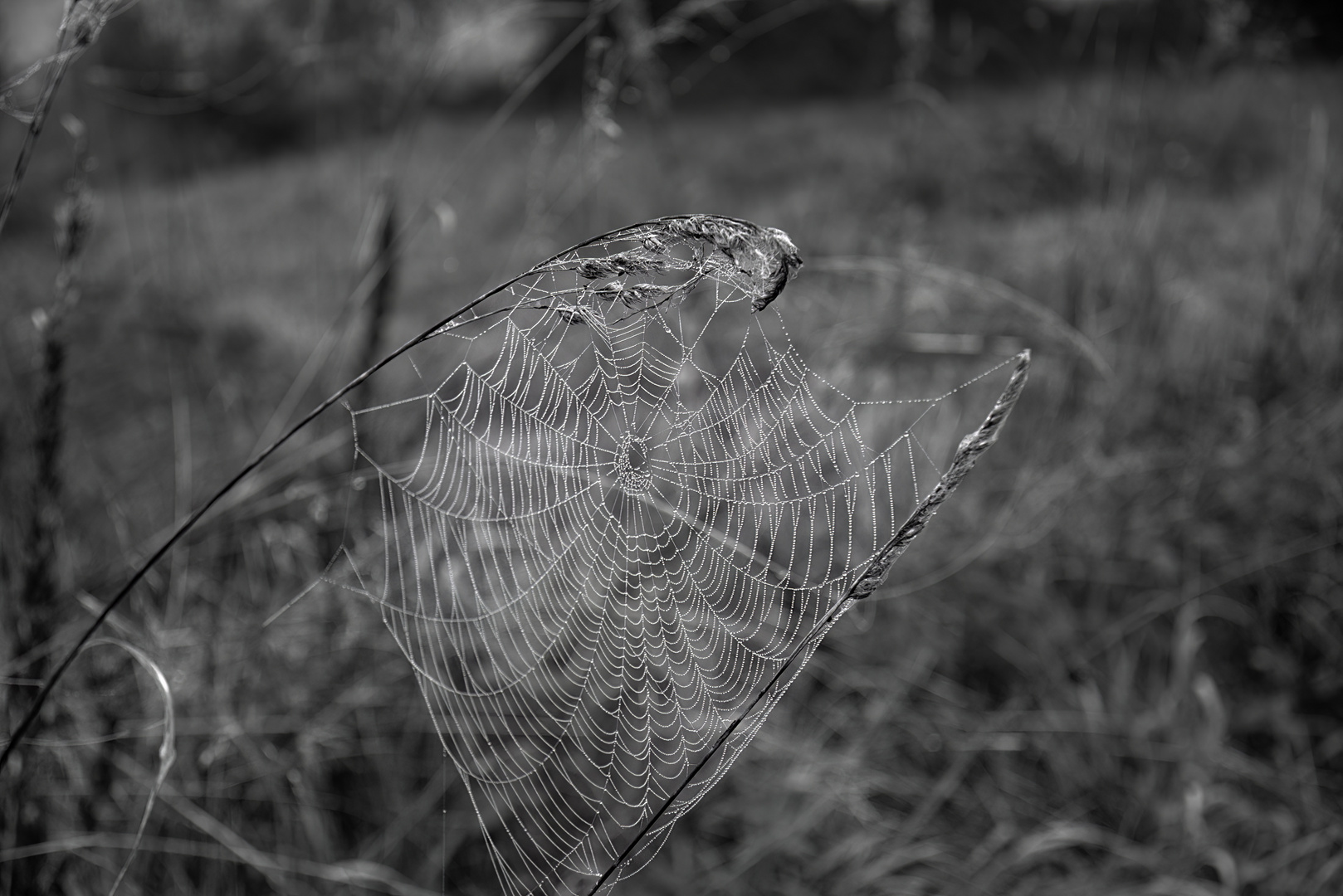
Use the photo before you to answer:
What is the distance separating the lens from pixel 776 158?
247 inches

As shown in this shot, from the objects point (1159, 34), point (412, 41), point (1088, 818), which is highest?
point (412, 41)

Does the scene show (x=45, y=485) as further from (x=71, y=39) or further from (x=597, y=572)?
(x=597, y=572)

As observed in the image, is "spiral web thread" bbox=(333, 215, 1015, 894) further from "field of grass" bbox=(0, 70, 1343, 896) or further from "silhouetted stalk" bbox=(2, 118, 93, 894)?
"silhouetted stalk" bbox=(2, 118, 93, 894)

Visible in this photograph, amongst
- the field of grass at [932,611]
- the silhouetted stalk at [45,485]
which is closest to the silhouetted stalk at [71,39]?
the silhouetted stalk at [45,485]

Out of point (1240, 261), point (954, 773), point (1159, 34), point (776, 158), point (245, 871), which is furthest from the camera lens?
point (1159, 34)

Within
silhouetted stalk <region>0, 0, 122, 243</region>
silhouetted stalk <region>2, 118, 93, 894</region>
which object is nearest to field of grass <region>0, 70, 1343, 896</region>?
silhouetted stalk <region>2, 118, 93, 894</region>

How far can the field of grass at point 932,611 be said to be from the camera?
7.00 ft

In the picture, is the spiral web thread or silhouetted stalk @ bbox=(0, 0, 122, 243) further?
the spiral web thread

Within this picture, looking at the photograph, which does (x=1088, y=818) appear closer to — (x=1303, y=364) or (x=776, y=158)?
(x=1303, y=364)

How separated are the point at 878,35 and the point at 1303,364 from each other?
5707 millimetres

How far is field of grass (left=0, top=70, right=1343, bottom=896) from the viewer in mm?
2133

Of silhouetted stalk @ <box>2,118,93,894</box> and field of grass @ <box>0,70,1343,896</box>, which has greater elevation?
silhouetted stalk @ <box>2,118,93,894</box>

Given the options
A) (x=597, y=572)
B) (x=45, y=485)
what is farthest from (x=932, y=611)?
(x=45, y=485)

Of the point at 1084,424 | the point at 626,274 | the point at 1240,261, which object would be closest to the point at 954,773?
the point at 1084,424
